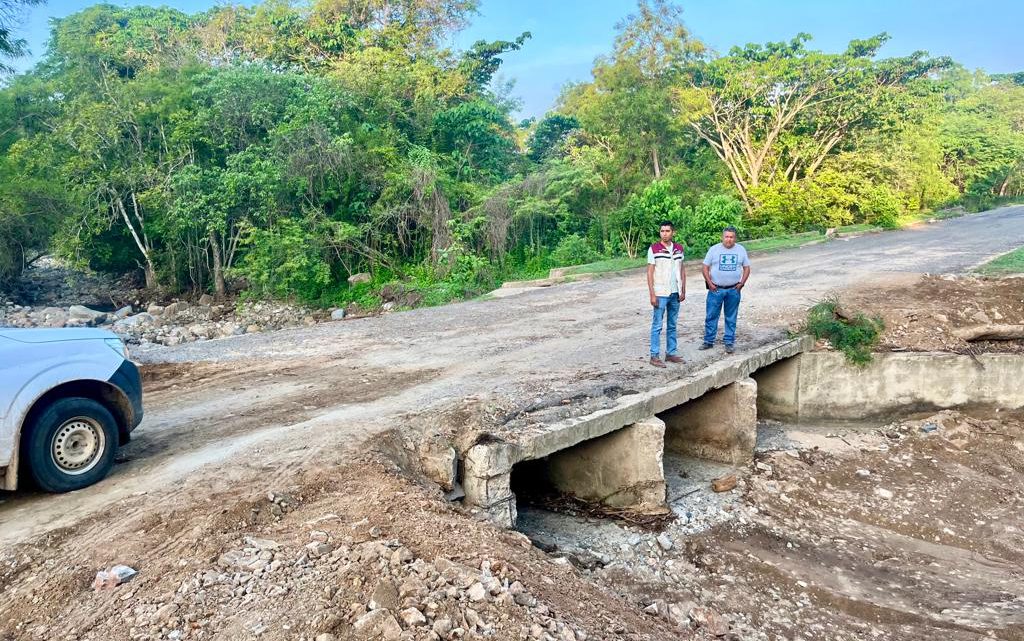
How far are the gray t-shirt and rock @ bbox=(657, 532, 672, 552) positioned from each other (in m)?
3.29

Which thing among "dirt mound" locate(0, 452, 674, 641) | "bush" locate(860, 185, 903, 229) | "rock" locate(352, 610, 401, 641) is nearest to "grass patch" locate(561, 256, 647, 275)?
"bush" locate(860, 185, 903, 229)

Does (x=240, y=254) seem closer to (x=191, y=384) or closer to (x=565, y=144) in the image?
(x=565, y=144)

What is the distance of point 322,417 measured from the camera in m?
Result: 6.49

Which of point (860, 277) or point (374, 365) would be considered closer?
point (374, 365)

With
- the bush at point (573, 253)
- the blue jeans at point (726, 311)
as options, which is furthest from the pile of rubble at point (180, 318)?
the blue jeans at point (726, 311)

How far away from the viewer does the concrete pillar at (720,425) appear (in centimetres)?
856

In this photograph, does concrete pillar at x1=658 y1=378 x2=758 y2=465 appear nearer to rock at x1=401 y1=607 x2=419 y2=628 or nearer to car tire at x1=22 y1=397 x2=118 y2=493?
rock at x1=401 y1=607 x2=419 y2=628

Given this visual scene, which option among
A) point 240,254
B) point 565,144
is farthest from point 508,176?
point 240,254

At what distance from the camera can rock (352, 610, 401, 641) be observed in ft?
11.7

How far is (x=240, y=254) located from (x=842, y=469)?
19346mm

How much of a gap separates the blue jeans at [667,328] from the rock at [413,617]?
5016mm

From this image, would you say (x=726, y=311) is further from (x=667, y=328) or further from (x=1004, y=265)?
(x=1004, y=265)

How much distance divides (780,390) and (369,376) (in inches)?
235

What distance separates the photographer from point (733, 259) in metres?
8.49
